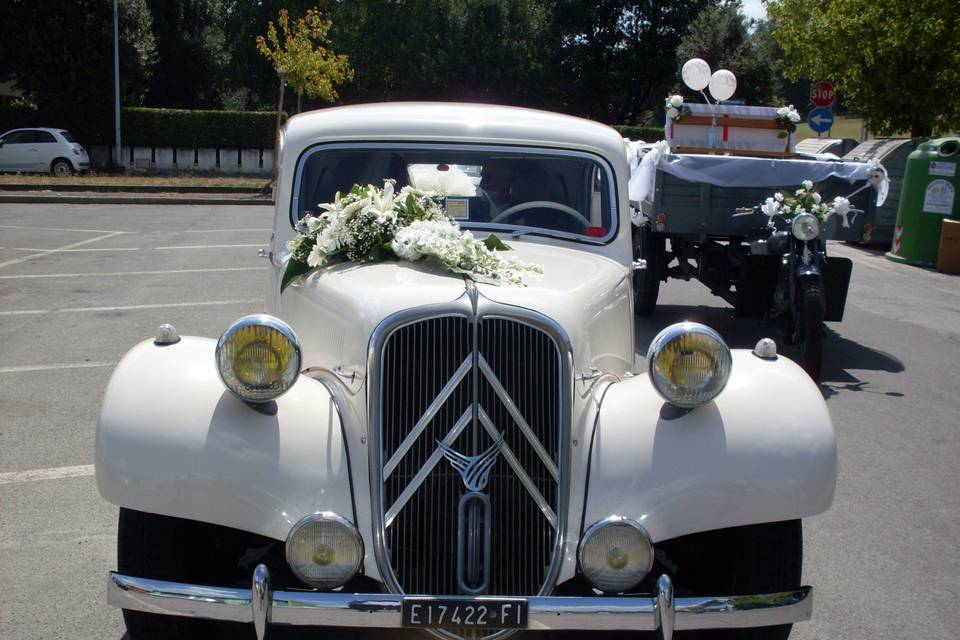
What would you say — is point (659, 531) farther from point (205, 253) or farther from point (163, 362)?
point (205, 253)

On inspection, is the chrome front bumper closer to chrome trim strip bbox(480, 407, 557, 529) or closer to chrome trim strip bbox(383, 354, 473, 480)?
chrome trim strip bbox(480, 407, 557, 529)

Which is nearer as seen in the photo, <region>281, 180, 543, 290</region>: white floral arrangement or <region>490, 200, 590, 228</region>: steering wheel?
<region>281, 180, 543, 290</region>: white floral arrangement

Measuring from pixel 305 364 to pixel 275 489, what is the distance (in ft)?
2.86

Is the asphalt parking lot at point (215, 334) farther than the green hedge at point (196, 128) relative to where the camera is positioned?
No

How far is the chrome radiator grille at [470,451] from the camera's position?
9.61 feet

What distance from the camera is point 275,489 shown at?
2.92 meters

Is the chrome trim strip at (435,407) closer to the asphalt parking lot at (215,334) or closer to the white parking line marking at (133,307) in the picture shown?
the asphalt parking lot at (215,334)

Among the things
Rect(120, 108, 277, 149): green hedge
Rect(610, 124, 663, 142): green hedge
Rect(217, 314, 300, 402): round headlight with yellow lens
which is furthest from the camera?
Rect(610, 124, 663, 142): green hedge

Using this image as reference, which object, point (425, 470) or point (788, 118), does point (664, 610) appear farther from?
point (788, 118)

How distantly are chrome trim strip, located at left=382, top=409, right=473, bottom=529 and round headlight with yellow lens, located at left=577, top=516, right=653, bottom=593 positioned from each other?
1.60 ft

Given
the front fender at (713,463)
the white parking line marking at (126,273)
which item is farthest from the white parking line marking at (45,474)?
the white parking line marking at (126,273)

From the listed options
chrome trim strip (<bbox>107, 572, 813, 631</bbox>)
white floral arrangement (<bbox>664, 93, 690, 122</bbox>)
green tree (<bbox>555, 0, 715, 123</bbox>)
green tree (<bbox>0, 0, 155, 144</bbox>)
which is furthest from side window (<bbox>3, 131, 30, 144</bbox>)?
chrome trim strip (<bbox>107, 572, 813, 631</bbox>)

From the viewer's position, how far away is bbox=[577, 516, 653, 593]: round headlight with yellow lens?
9.50 feet

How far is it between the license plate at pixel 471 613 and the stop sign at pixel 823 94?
1693cm
